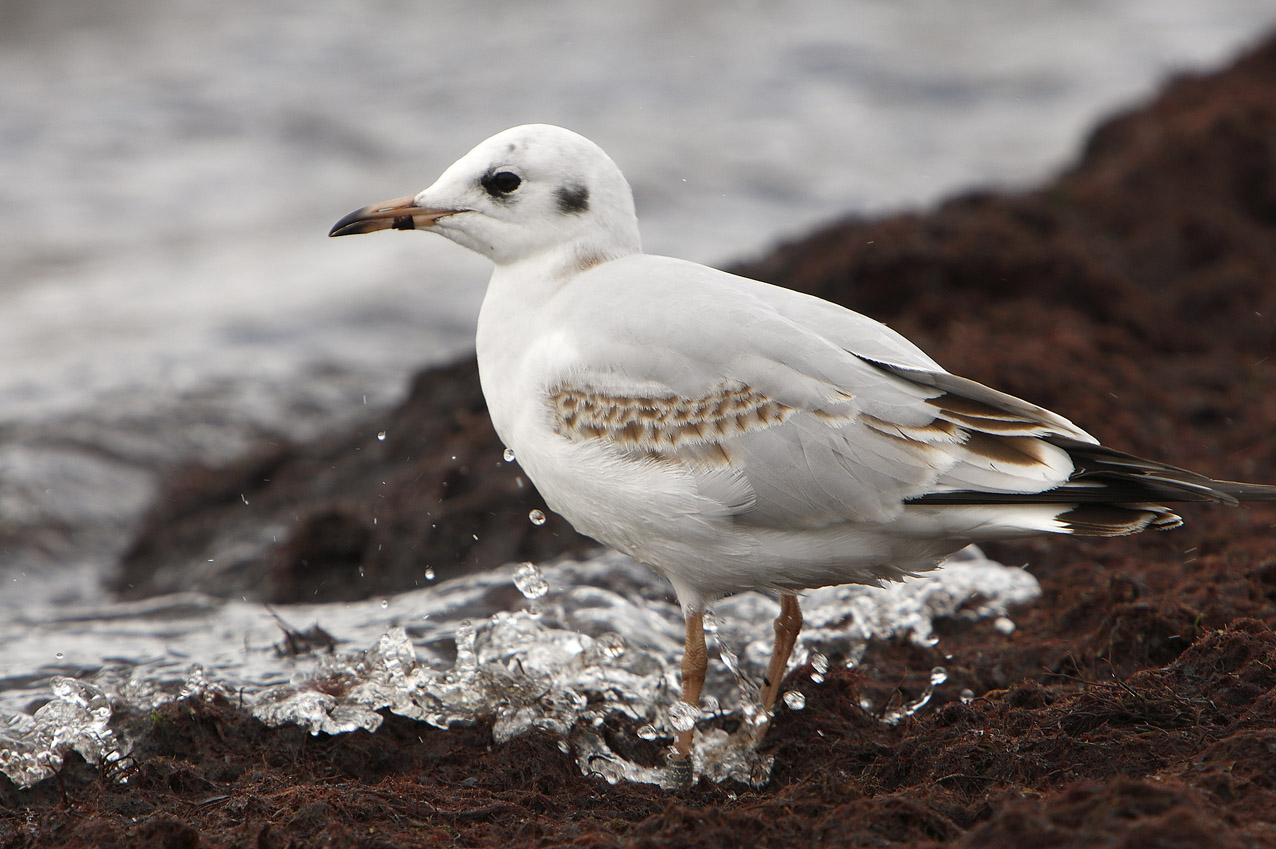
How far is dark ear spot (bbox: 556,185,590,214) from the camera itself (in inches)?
156

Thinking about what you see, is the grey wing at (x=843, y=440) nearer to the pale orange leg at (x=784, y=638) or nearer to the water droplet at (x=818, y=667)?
the pale orange leg at (x=784, y=638)

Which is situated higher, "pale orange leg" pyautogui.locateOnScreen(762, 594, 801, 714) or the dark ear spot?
the dark ear spot

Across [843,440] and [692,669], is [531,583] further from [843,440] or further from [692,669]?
[843,440]

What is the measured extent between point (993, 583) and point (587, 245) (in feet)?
7.29

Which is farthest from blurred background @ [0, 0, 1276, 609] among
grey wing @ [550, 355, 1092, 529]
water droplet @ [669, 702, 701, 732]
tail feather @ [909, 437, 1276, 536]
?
tail feather @ [909, 437, 1276, 536]

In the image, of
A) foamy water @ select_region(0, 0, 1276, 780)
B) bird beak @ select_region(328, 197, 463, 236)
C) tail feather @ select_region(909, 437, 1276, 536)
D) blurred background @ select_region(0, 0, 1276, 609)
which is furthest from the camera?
blurred background @ select_region(0, 0, 1276, 609)

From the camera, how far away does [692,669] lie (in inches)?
155

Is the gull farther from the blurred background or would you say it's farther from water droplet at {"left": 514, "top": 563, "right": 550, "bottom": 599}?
the blurred background

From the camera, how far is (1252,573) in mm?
4508

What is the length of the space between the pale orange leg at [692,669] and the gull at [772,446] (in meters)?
0.02

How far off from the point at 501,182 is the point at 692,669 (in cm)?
160

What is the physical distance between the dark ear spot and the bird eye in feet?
0.45

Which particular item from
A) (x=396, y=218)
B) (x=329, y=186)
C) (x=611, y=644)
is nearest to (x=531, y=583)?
(x=611, y=644)

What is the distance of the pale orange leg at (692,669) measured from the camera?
3.87 m
